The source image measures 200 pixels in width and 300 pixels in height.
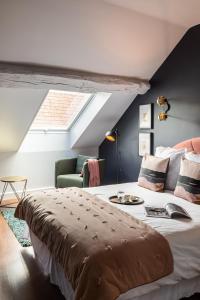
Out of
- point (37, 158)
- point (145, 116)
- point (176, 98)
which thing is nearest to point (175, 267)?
point (176, 98)

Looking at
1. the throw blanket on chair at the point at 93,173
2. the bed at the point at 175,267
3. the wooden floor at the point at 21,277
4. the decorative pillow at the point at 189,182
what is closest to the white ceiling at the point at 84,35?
the throw blanket on chair at the point at 93,173

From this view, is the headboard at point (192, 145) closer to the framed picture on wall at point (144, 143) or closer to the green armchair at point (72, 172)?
the framed picture on wall at point (144, 143)

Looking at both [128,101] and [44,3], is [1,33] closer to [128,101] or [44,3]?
[44,3]

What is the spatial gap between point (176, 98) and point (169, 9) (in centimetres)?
119

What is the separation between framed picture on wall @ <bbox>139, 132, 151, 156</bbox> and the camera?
14.1 feet

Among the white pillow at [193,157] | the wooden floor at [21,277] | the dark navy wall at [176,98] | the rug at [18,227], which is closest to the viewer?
the wooden floor at [21,277]

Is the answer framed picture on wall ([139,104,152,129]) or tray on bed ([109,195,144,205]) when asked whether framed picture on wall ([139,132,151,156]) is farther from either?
tray on bed ([109,195,144,205])

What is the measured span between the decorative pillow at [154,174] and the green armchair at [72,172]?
3.91 ft

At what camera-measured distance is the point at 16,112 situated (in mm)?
3916

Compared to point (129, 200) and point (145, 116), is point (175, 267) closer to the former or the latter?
point (129, 200)

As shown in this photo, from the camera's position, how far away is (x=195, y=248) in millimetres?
1942

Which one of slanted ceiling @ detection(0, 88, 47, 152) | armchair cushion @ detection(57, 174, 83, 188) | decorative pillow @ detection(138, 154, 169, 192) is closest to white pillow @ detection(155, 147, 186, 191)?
decorative pillow @ detection(138, 154, 169, 192)

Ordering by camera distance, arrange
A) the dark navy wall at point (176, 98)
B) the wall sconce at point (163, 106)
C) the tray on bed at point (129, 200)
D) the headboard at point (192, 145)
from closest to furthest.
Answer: the tray on bed at point (129, 200) < the headboard at point (192, 145) < the dark navy wall at point (176, 98) < the wall sconce at point (163, 106)

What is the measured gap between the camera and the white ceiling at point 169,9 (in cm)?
274
